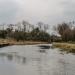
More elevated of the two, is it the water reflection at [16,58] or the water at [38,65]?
the water at [38,65]

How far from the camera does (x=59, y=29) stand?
13588cm

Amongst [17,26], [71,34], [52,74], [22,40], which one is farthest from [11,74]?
[17,26]

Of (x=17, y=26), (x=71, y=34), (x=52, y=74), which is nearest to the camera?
(x=52, y=74)

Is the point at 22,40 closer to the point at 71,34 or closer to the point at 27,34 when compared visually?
the point at 27,34

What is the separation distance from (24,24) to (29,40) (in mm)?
28292

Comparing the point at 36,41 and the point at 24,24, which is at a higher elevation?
the point at 24,24

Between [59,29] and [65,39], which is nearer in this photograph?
[65,39]

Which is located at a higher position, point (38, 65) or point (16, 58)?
point (38, 65)

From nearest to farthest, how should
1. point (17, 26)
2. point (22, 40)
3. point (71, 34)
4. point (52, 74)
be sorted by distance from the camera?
point (52, 74)
point (71, 34)
point (22, 40)
point (17, 26)

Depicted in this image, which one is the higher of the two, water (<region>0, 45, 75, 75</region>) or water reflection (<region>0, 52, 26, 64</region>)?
water (<region>0, 45, 75, 75</region>)

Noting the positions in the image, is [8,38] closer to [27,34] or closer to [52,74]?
[27,34]

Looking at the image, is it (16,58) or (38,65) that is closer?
(38,65)

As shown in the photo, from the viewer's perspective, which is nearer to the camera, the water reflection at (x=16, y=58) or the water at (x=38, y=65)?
the water at (x=38, y=65)

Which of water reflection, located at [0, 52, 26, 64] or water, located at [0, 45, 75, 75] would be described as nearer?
water, located at [0, 45, 75, 75]
